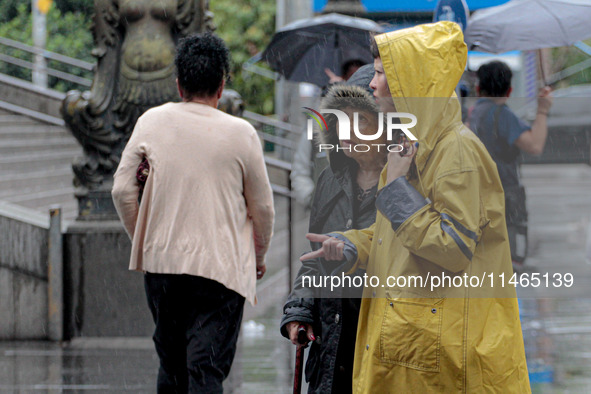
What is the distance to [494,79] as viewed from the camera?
22.7 feet

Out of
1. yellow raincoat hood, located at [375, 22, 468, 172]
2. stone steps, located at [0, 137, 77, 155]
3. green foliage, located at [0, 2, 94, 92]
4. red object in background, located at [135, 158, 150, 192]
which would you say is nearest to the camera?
yellow raincoat hood, located at [375, 22, 468, 172]

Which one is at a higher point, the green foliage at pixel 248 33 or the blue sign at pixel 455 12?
the green foliage at pixel 248 33

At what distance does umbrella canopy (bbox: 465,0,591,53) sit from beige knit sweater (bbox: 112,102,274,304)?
3.86 metres

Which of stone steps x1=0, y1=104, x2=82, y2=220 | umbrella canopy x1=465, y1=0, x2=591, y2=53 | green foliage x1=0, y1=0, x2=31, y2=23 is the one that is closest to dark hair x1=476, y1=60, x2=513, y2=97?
umbrella canopy x1=465, y1=0, x2=591, y2=53

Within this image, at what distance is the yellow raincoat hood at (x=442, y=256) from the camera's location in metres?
3.02

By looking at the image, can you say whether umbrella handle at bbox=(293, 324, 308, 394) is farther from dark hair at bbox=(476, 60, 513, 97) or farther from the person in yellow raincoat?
dark hair at bbox=(476, 60, 513, 97)

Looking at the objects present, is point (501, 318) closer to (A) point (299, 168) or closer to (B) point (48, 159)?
(A) point (299, 168)

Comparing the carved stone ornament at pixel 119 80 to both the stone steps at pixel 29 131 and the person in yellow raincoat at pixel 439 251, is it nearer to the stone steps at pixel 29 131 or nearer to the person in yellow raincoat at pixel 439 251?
the person in yellow raincoat at pixel 439 251

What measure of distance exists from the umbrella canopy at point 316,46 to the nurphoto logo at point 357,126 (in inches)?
212

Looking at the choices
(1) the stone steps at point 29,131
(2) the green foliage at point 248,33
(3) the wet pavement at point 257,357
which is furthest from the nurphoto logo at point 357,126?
(2) the green foliage at point 248,33

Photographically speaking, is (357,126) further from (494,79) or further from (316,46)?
(316,46)

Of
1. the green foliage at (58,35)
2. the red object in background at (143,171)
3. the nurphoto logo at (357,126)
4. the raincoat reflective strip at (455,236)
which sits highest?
the green foliage at (58,35)

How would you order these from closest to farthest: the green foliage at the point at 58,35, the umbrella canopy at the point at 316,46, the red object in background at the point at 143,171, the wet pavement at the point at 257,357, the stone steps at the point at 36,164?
the red object in background at the point at 143,171 → the wet pavement at the point at 257,357 → the umbrella canopy at the point at 316,46 → the stone steps at the point at 36,164 → the green foliage at the point at 58,35

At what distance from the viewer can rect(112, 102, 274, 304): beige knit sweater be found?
15.1ft
